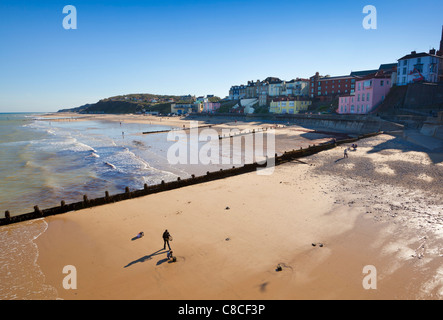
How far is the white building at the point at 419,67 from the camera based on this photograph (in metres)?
60.9

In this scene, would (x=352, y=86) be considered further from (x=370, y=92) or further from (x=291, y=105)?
(x=370, y=92)

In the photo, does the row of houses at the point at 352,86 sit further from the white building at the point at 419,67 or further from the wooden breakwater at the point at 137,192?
the wooden breakwater at the point at 137,192

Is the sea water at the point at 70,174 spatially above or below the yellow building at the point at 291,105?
below

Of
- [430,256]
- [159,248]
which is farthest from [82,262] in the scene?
[430,256]

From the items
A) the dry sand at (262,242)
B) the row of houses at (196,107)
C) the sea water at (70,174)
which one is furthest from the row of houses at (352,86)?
the sea water at (70,174)

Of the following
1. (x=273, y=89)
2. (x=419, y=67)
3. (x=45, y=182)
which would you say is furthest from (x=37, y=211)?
(x=273, y=89)

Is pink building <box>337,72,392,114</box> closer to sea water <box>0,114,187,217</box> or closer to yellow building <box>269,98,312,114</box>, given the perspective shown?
yellow building <box>269,98,312,114</box>

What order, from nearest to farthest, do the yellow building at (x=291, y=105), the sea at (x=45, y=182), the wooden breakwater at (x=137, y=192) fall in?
the sea at (x=45, y=182) < the wooden breakwater at (x=137, y=192) < the yellow building at (x=291, y=105)

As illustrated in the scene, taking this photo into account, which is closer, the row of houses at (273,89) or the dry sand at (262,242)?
the dry sand at (262,242)

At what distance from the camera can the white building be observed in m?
Answer: 60.9

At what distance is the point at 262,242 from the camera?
1355 centimetres

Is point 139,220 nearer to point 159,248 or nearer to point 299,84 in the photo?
point 159,248

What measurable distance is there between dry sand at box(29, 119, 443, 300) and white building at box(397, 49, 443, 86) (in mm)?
52177

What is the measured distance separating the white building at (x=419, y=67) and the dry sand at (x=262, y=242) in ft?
171
